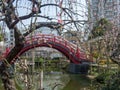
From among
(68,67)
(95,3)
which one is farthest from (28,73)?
(68,67)

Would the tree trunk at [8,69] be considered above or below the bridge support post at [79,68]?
above

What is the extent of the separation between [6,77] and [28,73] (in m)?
0.35

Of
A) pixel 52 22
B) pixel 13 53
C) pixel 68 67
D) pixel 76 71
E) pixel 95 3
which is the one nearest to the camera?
pixel 52 22

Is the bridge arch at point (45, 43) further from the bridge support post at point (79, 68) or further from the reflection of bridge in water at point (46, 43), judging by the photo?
the bridge support post at point (79, 68)

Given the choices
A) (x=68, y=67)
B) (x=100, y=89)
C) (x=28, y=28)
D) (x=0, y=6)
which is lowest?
(x=68, y=67)

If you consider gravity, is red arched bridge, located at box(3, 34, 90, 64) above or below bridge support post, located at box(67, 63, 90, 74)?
above

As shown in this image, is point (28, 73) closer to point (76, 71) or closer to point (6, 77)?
point (6, 77)

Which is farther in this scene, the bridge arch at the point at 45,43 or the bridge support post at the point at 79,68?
the bridge support post at the point at 79,68

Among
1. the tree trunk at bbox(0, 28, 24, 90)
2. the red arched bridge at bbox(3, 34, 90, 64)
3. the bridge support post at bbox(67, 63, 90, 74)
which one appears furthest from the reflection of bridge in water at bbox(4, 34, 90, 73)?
the bridge support post at bbox(67, 63, 90, 74)

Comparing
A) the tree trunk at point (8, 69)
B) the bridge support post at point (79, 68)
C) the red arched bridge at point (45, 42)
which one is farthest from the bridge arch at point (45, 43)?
the bridge support post at point (79, 68)

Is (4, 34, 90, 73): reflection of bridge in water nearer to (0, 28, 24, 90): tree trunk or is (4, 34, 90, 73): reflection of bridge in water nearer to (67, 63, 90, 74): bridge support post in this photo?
(0, 28, 24, 90): tree trunk

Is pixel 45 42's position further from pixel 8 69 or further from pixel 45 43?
pixel 8 69

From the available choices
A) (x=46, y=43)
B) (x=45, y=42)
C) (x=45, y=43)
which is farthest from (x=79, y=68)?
(x=46, y=43)

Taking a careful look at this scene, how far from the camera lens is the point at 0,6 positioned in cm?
249
